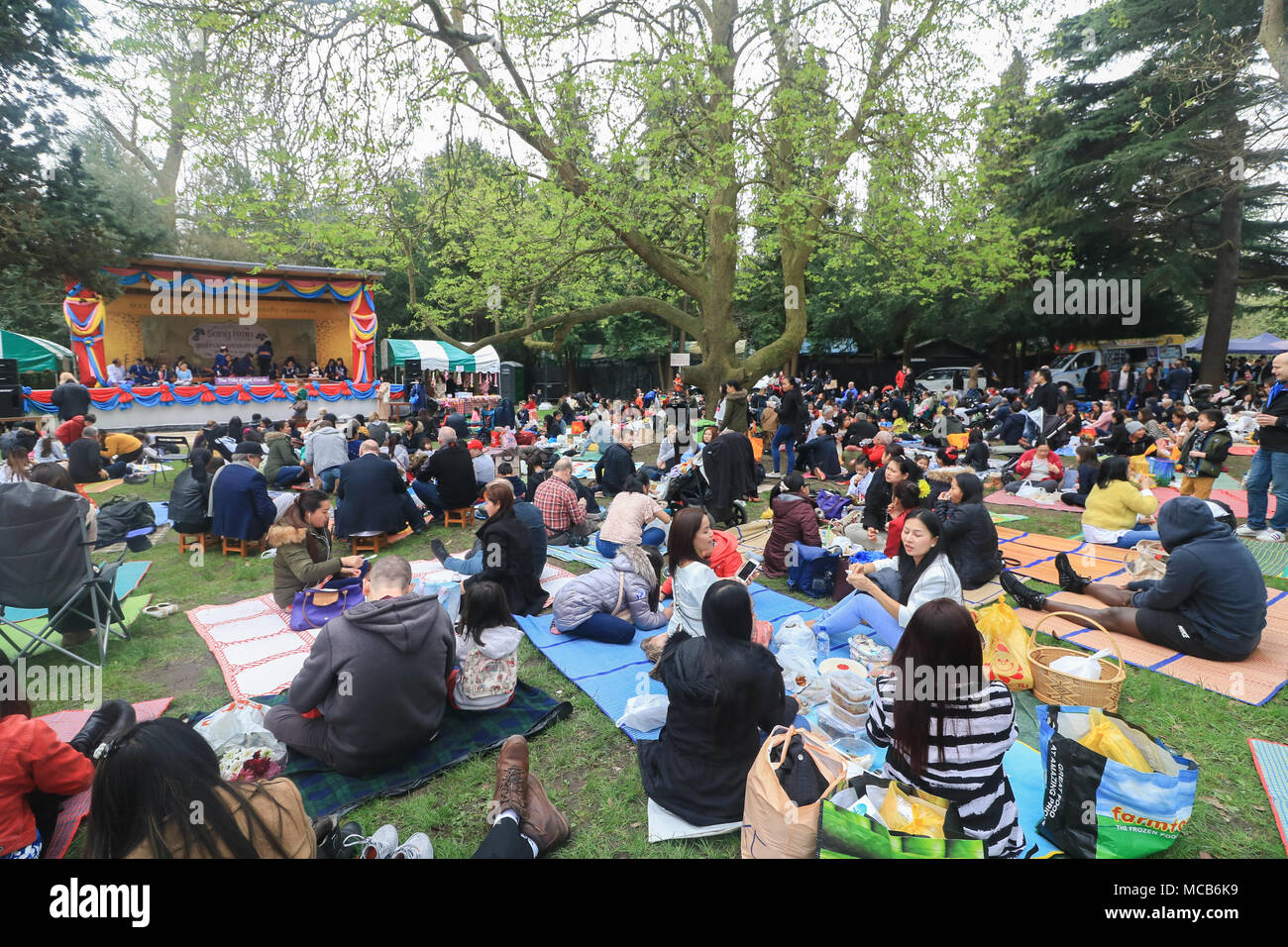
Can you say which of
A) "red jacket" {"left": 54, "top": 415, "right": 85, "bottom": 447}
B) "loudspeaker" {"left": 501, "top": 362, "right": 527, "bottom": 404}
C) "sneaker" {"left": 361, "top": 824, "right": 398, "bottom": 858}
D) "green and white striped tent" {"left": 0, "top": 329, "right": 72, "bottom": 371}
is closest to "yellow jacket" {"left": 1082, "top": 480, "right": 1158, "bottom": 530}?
"sneaker" {"left": 361, "top": 824, "right": 398, "bottom": 858}

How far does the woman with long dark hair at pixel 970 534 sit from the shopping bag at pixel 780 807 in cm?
357

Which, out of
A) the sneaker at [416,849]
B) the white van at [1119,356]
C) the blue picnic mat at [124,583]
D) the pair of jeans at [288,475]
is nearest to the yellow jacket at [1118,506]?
the sneaker at [416,849]

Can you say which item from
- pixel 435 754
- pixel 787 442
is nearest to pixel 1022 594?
pixel 435 754

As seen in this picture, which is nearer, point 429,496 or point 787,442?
point 429,496

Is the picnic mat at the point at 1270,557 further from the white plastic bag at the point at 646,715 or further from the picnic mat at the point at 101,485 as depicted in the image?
the picnic mat at the point at 101,485

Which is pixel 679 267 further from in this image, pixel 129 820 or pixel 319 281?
pixel 319 281

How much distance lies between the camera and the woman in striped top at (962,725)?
239cm

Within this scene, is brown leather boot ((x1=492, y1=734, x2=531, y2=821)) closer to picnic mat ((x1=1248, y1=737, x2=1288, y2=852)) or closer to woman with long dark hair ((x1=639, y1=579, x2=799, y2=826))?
woman with long dark hair ((x1=639, y1=579, x2=799, y2=826))

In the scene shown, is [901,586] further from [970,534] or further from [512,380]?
[512,380]

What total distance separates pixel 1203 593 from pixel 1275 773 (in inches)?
53.0

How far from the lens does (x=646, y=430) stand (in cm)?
1609

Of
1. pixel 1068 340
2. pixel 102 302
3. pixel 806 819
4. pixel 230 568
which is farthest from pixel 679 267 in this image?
pixel 1068 340

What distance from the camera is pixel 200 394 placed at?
1755cm

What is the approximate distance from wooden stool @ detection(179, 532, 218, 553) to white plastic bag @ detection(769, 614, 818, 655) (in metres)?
6.45
